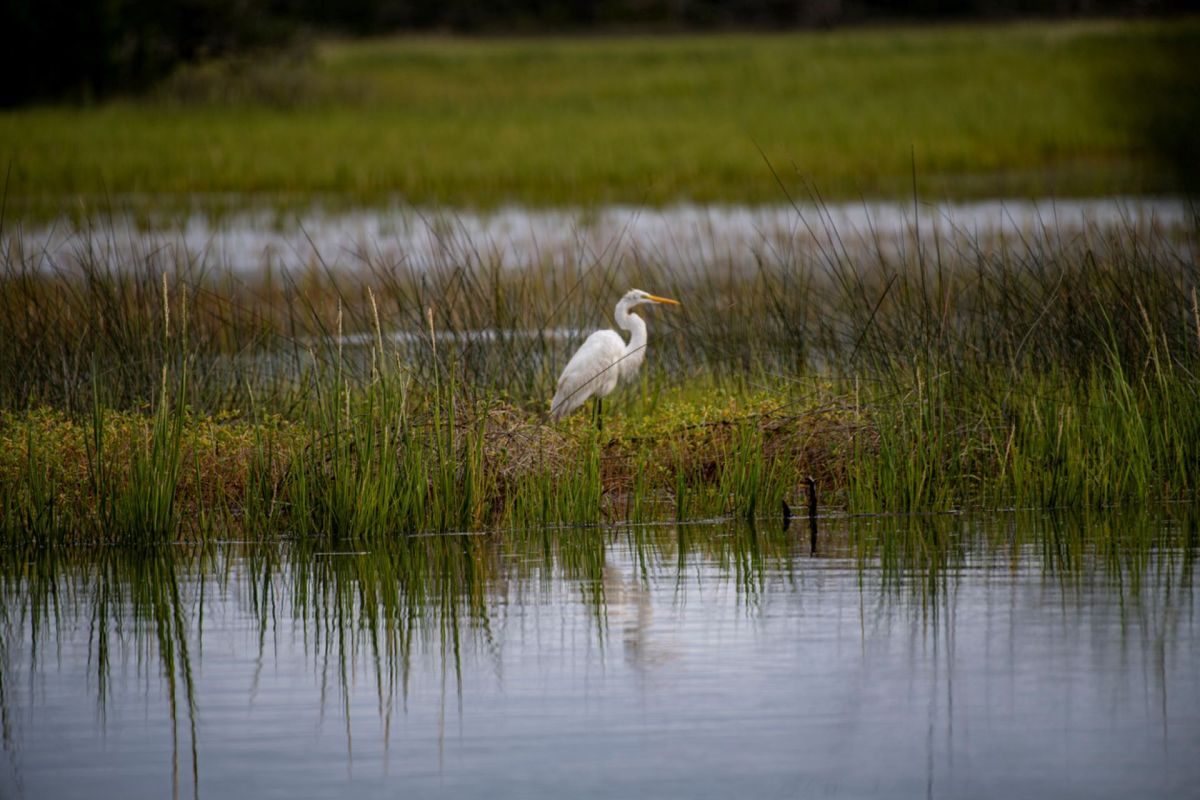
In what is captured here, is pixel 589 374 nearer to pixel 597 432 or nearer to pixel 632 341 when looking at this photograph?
pixel 632 341

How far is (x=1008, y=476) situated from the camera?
7164mm

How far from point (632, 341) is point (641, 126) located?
1826cm

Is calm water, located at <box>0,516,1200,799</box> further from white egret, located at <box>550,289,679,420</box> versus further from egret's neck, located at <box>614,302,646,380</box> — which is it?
egret's neck, located at <box>614,302,646,380</box>

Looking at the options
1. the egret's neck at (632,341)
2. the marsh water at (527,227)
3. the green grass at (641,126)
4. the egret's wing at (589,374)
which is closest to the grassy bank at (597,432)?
the egret's wing at (589,374)

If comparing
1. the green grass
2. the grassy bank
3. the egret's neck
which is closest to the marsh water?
the green grass

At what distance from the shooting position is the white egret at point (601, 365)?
8242mm

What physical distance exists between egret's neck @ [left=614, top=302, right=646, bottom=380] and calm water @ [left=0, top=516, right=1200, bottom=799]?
2.25 m

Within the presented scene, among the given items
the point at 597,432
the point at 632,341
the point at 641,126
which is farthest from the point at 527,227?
the point at 597,432

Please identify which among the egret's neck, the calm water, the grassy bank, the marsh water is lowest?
the calm water

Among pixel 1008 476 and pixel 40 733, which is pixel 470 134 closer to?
pixel 1008 476

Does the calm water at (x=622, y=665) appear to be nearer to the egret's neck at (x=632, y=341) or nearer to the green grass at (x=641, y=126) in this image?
the egret's neck at (x=632, y=341)

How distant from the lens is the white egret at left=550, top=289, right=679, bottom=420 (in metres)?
8.24

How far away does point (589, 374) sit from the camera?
8469mm

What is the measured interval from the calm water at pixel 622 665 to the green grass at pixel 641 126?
9490mm
